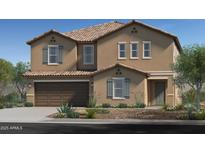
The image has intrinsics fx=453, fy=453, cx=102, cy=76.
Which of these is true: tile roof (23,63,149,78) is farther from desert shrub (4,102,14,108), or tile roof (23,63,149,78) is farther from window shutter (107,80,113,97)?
desert shrub (4,102,14,108)

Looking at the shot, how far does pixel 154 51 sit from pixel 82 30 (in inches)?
280

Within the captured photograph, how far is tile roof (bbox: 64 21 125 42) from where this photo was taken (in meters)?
37.1

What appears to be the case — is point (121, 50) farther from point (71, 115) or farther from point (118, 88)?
point (71, 115)

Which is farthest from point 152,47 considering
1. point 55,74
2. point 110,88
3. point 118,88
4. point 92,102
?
point 55,74

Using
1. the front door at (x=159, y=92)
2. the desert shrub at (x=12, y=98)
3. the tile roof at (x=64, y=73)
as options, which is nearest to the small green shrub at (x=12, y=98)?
the desert shrub at (x=12, y=98)

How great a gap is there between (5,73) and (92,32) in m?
7.93

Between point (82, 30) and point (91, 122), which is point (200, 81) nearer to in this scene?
point (91, 122)

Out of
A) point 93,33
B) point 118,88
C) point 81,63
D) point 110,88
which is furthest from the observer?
point 93,33

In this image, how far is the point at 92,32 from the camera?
3794 cm

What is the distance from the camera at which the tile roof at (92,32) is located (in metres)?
37.1

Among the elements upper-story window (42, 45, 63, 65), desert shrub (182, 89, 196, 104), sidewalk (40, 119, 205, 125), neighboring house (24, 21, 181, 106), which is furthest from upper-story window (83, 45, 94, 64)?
sidewalk (40, 119, 205, 125)

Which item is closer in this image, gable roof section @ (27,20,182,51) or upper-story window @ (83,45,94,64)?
gable roof section @ (27,20,182,51)
